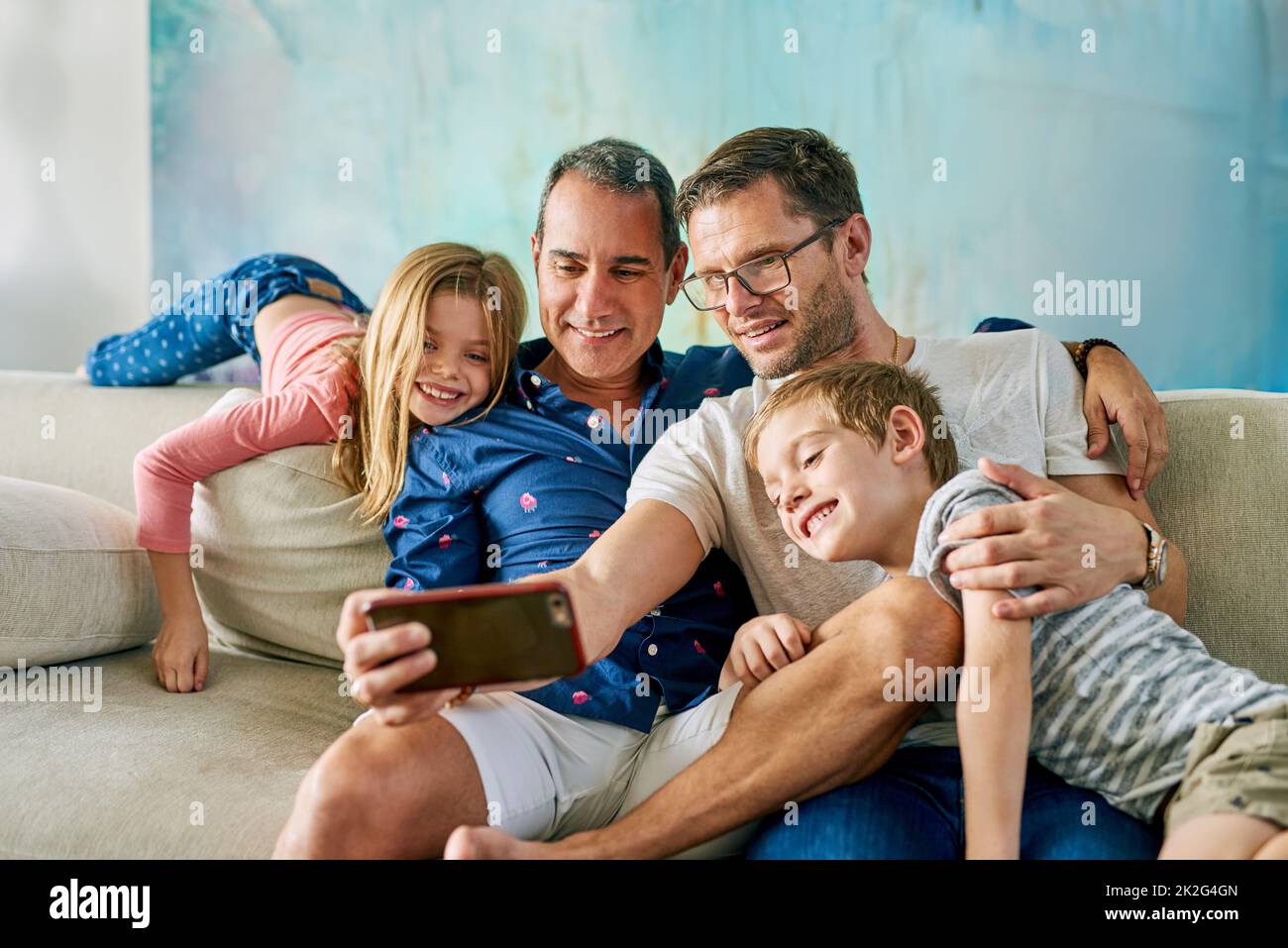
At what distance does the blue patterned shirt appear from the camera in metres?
1.58

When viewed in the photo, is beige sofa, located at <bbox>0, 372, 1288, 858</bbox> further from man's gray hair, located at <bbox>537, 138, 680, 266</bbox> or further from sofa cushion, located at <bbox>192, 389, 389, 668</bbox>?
man's gray hair, located at <bbox>537, 138, 680, 266</bbox>

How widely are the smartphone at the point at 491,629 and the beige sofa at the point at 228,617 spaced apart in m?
0.43

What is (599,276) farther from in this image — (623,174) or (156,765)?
(156,765)

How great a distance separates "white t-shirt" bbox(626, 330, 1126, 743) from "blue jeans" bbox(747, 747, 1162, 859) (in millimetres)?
300

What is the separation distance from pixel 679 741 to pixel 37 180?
2644 mm

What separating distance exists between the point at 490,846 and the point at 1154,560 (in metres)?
0.85

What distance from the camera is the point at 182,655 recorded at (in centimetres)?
181

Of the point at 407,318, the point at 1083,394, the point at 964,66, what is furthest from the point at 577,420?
the point at 964,66

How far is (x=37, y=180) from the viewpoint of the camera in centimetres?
313

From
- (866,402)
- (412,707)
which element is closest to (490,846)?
(412,707)

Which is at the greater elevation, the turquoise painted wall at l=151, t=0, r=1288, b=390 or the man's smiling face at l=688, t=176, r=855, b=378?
the turquoise painted wall at l=151, t=0, r=1288, b=390

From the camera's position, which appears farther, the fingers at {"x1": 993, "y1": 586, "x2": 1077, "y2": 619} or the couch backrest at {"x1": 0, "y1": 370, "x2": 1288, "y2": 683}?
the couch backrest at {"x1": 0, "y1": 370, "x2": 1288, "y2": 683}

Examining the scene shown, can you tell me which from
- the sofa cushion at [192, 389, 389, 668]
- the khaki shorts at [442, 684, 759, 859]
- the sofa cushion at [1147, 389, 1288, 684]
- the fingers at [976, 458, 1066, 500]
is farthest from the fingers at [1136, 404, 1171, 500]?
the sofa cushion at [192, 389, 389, 668]

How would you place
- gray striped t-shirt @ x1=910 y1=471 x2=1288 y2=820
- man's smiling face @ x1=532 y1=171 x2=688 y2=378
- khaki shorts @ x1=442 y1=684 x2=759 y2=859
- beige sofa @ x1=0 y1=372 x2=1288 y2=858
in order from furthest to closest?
1. man's smiling face @ x1=532 y1=171 x2=688 y2=378
2. beige sofa @ x1=0 y1=372 x2=1288 y2=858
3. khaki shorts @ x1=442 y1=684 x2=759 y2=859
4. gray striped t-shirt @ x1=910 y1=471 x2=1288 y2=820
